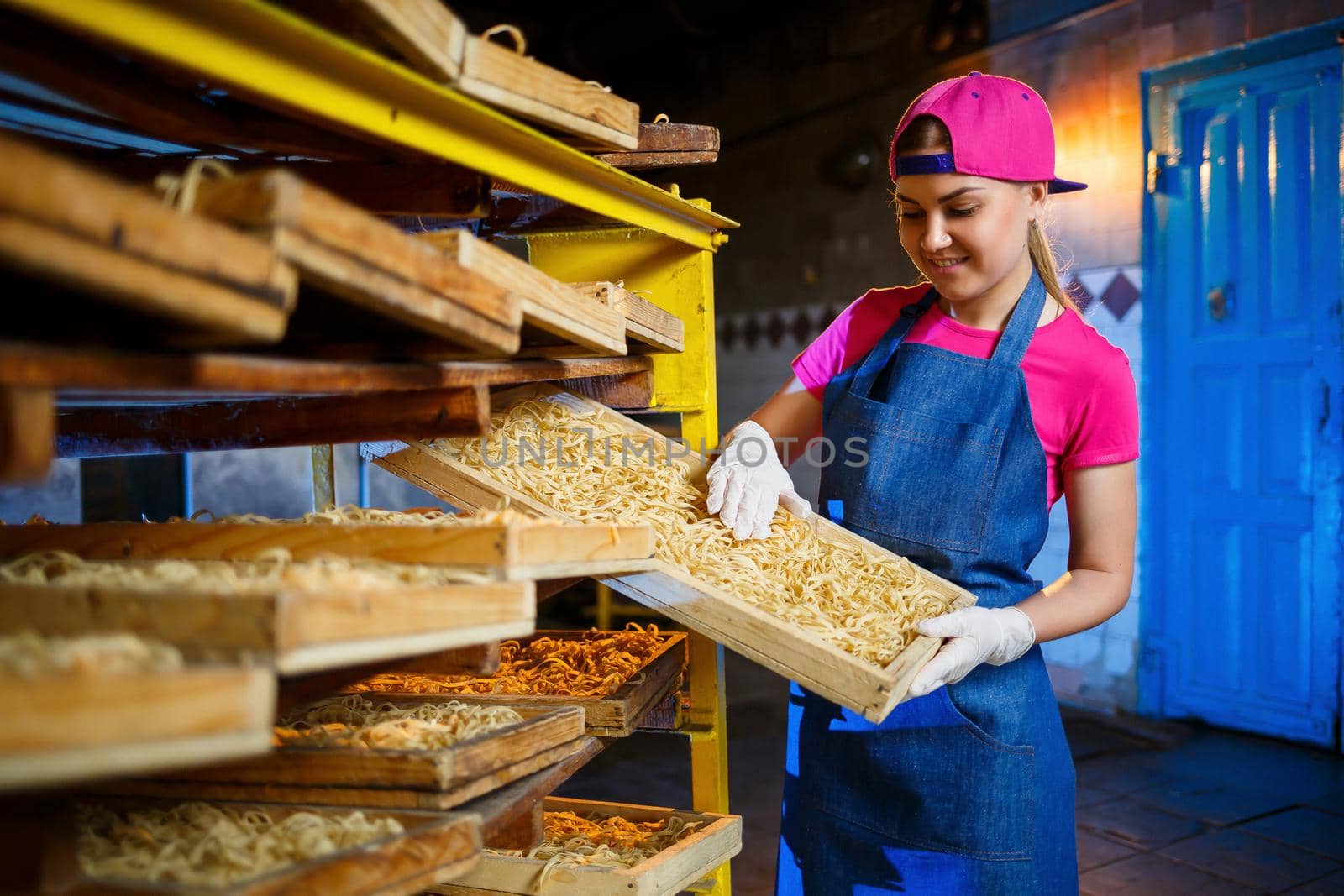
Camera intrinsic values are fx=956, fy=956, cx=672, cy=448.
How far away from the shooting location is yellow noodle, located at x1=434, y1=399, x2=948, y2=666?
2148mm

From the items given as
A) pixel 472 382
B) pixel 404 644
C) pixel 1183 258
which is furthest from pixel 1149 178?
pixel 404 644

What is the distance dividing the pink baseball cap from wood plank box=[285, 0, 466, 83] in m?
1.29

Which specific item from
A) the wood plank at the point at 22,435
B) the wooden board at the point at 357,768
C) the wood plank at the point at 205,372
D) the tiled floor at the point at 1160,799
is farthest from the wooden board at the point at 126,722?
the tiled floor at the point at 1160,799

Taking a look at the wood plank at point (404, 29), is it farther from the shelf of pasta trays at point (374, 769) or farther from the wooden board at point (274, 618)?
the shelf of pasta trays at point (374, 769)

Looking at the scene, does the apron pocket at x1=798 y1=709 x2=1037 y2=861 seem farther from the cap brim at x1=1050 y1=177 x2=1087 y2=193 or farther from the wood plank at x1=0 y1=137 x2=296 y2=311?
the wood plank at x1=0 y1=137 x2=296 y2=311

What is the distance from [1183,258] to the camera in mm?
5961

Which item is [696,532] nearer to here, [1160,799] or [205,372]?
[205,372]

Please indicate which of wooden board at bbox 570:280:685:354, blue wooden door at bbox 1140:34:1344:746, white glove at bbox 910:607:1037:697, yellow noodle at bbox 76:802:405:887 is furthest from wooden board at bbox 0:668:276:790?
blue wooden door at bbox 1140:34:1344:746

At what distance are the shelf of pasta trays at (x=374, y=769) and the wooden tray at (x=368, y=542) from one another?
1.18ft

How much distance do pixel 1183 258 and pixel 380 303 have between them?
19.6 feet

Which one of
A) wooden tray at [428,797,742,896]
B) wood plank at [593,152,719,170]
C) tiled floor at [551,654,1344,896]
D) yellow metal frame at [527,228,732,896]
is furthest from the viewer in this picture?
tiled floor at [551,654,1344,896]

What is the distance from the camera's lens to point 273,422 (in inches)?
71.7

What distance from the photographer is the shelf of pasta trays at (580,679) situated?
232 cm

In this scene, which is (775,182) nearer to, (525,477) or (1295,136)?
(1295,136)
